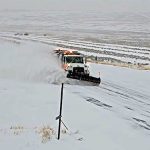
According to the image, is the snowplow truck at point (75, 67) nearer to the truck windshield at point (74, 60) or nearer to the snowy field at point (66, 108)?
the truck windshield at point (74, 60)

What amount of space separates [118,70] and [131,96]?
41.5 ft

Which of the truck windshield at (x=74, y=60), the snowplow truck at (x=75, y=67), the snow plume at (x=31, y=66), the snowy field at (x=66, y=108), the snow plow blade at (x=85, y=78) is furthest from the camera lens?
the truck windshield at (x=74, y=60)

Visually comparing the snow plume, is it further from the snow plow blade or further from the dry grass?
the dry grass

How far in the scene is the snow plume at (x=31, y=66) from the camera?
25.9m

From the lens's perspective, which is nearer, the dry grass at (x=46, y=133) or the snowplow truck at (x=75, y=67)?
the dry grass at (x=46, y=133)

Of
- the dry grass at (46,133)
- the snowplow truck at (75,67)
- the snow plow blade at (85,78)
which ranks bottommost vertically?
the dry grass at (46,133)

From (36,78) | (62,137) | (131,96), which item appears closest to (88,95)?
(131,96)

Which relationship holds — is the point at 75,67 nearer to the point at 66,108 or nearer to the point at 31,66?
the point at 31,66

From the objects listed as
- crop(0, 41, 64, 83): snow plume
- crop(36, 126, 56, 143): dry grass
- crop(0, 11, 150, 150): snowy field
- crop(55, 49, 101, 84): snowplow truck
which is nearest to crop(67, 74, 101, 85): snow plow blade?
crop(55, 49, 101, 84): snowplow truck

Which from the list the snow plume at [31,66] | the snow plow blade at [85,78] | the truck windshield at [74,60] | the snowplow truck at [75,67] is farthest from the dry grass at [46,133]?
the truck windshield at [74,60]

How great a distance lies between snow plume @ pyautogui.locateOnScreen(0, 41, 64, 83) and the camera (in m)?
25.9

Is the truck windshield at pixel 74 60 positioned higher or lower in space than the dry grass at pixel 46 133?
higher

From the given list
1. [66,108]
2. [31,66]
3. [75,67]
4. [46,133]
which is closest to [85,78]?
[75,67]

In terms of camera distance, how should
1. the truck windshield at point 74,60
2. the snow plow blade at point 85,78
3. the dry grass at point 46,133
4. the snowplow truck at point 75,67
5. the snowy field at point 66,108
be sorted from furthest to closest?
the truck windshield at point 74,60 → the snowplow truck at point 75,67 → the snow plow blade at point 85,78 → the snowy field at point 66,108 → the dry grass at point 46,133
